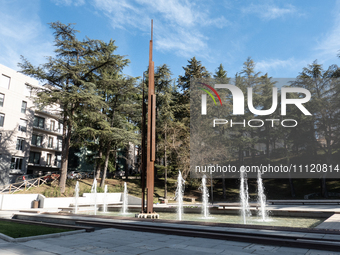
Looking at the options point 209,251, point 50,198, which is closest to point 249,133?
point 50,198

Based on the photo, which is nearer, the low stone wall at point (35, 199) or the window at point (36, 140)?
the low stone wall at point (35, 199)

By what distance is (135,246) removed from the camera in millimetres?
5645

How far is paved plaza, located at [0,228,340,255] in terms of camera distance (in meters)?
5.04

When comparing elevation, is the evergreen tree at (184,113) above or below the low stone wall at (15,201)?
above

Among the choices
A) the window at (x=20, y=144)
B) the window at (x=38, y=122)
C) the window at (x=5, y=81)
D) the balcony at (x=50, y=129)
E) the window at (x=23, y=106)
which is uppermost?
the window at (x=5, y=81)

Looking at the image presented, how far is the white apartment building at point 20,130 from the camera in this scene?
2802cm

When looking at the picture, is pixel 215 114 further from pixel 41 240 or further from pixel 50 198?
pixel 41 240

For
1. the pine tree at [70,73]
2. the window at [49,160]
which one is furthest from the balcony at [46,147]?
the pine tree at [70,73]

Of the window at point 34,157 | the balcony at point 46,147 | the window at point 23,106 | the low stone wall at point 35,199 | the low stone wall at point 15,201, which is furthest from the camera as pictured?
the window at point 34,157

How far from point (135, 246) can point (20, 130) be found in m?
30.3

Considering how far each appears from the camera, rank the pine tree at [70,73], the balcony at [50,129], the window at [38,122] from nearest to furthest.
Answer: the pine tree at [70,73] → the balcony at [50,129] → the window at [38,122]

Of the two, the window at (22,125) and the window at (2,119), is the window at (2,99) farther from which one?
the window at (22,125)

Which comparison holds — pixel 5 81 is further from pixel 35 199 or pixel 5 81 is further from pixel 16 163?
pixel 35 199

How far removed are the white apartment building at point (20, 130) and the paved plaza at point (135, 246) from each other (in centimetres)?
2006
